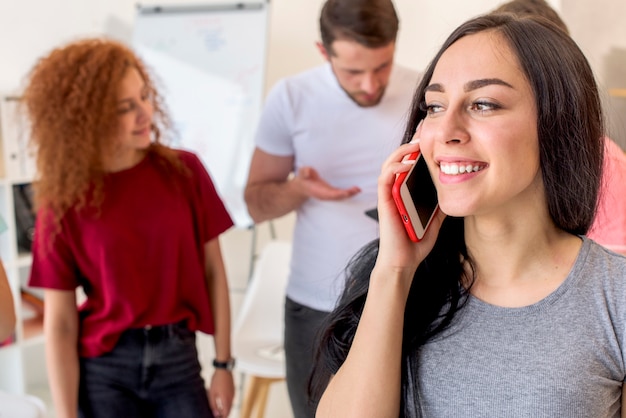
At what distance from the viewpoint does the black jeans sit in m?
1.94

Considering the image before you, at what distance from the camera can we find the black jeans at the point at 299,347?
76.4 inches

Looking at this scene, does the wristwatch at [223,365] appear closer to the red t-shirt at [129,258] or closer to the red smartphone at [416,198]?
the red t-shirt at [129,258]

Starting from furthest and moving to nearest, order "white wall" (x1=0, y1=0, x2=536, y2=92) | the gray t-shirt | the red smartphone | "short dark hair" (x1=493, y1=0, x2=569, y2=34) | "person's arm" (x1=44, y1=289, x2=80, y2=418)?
"white wall" (x1=0, y1=0, x2=536, y2=92) → "person's arm" (x1=44, y1=289, x2=80, y2=418) → "short dark hair" (x1=493, y1=0, x2=569, y2=34) → the red smartphone → the gray t-shirt

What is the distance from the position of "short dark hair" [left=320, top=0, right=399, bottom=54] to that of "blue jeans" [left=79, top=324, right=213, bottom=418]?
814 mm

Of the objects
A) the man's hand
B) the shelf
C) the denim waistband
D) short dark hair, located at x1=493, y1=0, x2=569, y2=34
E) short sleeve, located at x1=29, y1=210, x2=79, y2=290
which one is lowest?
the shelf

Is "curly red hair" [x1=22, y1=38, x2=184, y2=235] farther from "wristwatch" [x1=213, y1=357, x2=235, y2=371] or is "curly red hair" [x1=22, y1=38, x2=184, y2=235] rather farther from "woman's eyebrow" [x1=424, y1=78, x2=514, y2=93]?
"woman's eyebrow" [x1=424, y1=78, x2=514, y2=93]

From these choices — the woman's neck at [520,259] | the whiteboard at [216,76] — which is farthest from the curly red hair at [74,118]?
the whiteboard at [216,76]

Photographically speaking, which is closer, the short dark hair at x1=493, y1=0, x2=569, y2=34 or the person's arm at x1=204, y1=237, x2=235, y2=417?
the short dark hair at x1=493, y1=0, x2=569, y2=34

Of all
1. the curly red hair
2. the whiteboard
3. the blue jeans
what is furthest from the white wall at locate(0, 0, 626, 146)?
the blue jeans

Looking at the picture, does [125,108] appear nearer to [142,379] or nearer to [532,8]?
[142,379]

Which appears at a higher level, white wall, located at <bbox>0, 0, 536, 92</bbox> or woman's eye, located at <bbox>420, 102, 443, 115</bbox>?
woman's eye, located at <bbox>420, 102, 443, 115</bbox>

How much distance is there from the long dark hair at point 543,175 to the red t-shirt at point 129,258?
72 centimetres

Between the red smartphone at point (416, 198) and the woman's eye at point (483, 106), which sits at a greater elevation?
the woman's eye at point (483, 106)

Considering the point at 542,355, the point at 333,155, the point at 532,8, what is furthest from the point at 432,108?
the point at 333,155
